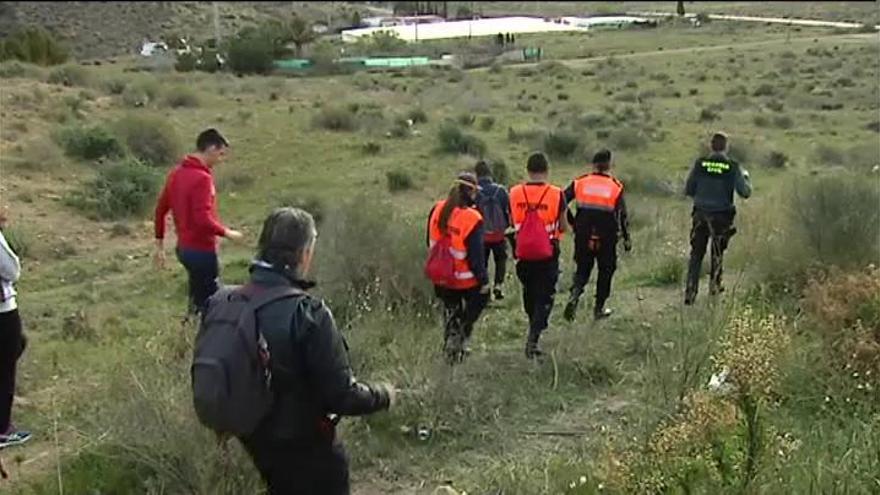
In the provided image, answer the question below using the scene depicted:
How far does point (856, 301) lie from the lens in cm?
845

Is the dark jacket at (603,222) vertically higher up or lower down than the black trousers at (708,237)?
higher up

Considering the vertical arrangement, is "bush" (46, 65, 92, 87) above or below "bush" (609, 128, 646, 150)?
above

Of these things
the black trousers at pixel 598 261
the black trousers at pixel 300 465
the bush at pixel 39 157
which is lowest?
the bush at pixel 39 157

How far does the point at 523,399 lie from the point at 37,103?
22893 mm

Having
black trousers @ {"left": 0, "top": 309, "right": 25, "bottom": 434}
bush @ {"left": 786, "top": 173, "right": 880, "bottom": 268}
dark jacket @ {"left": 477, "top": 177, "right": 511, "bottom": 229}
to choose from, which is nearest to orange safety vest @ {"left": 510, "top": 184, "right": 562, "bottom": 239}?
dark jacket @ {"left": 477, "top": 177, "right": 511, "bottom": 229}

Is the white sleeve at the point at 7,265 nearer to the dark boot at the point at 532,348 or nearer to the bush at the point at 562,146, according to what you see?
the dark boot at the point at 532,348

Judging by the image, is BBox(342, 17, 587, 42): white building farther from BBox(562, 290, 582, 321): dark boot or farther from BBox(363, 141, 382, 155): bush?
BBox(562, 290, 582, 321): dark boot

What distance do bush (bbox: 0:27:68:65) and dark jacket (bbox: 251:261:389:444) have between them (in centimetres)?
4020

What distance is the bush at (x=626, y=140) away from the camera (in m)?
28.5

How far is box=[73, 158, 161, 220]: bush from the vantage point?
63.2 feet

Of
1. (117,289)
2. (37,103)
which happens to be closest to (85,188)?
(117,289)

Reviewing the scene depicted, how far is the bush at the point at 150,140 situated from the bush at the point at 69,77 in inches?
434

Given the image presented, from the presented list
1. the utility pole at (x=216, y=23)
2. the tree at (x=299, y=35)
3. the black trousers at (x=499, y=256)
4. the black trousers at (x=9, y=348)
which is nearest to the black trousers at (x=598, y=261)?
the black trousers at (x=499, y=256)

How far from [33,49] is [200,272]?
38.7 meters
